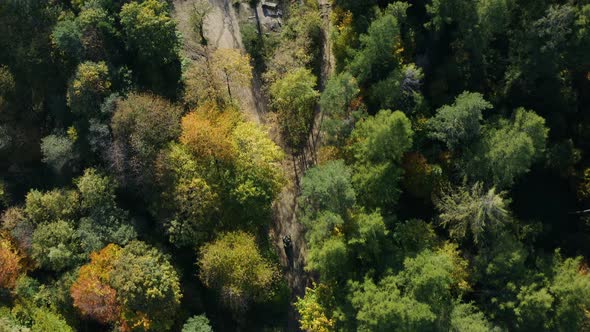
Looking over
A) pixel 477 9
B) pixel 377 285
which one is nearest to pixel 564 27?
pixel 477 9

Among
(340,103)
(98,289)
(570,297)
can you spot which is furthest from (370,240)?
(98,289)

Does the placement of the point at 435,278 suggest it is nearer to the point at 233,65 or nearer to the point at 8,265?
the point at 233,65

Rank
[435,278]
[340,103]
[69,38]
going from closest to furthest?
[435,278] < [340,103] < [69,38]

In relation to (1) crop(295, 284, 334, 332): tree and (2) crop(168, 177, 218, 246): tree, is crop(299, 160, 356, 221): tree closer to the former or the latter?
(1) crop(295, 284, 334, 332): tree

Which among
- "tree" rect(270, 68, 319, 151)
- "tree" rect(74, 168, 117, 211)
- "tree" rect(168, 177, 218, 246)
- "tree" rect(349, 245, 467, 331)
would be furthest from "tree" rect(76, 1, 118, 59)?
"tree" rect(349, 245, 467, 331)

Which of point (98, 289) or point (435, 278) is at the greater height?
point (98, 289)

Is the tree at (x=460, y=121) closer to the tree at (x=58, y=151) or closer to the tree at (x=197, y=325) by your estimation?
the tree at (x=197, y=325)

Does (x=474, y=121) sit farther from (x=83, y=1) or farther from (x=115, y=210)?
(x=83, y=1)

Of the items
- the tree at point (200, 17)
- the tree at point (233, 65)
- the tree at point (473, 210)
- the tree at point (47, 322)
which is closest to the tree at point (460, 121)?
the tree at point (473, 210)
